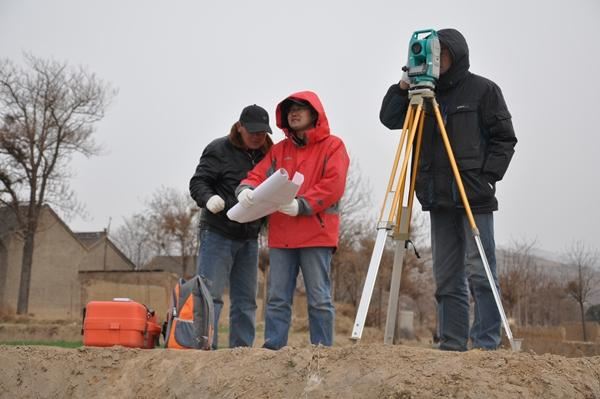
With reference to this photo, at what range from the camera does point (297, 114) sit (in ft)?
14.5

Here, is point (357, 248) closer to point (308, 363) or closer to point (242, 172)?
point (242, 172)

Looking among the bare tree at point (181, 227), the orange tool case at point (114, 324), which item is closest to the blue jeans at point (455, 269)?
the orange tool case at point (114, 324)

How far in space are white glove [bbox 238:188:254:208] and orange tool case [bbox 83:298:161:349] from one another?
3.44 feet

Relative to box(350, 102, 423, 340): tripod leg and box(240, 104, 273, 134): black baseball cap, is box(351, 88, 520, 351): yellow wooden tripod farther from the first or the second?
box(240, 104, 273, 134): black baseball cap

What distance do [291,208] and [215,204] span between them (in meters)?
0.87

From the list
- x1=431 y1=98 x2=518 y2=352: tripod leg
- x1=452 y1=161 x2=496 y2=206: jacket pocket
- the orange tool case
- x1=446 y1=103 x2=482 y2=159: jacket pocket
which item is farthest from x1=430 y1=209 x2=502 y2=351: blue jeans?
the orange tool case

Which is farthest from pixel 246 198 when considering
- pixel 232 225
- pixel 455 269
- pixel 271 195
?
pixel 455 269

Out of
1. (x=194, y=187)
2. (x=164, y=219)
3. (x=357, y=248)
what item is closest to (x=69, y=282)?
(x=164, y=219)

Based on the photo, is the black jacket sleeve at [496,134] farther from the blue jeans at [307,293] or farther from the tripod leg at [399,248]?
the blue jeans at [307,293]

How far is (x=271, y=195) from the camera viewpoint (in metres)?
3.86

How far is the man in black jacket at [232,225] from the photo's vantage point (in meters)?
4.88

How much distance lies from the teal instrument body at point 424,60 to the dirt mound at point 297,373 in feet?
5.80

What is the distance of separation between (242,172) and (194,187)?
1.36 feet

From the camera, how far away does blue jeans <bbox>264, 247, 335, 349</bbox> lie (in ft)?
13.4
